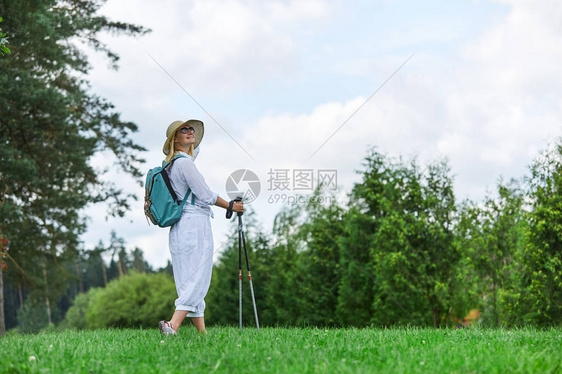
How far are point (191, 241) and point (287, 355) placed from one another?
8.03ft

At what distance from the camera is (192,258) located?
282 inches

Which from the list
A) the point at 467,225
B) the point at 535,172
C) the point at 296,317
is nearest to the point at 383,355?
the point at 535,172

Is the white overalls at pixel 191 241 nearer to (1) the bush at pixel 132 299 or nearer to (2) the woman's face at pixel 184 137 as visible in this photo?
(2) the woman's face at pixel 184 137

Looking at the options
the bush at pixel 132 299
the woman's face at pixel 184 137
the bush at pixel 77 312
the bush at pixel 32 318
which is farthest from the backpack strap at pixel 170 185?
the bush at pixel 77 312

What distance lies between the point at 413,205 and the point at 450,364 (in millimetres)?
17098

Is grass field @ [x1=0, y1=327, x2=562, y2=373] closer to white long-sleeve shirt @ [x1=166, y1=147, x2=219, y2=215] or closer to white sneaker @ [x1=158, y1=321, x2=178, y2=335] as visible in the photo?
white sneaker @ [x1=158, y1=321, x2=178, y2=335]

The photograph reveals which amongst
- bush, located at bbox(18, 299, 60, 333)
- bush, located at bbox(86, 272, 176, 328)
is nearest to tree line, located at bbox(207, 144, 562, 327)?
bush, located at bbox(86, 272, 176, 328)

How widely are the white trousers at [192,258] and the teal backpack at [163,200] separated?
13cm

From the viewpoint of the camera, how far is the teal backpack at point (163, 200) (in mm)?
7223

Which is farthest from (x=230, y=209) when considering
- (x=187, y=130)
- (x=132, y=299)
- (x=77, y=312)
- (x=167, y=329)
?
(x=77, y=312)

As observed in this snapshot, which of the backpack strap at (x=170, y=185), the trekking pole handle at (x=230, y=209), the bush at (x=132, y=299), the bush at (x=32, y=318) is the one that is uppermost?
the backpack strap at (x=170, y=185)

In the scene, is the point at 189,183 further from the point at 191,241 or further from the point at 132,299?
the point at 132,299

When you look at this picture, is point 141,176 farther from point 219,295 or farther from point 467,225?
point 219,295

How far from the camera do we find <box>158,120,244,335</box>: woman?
7.13m
